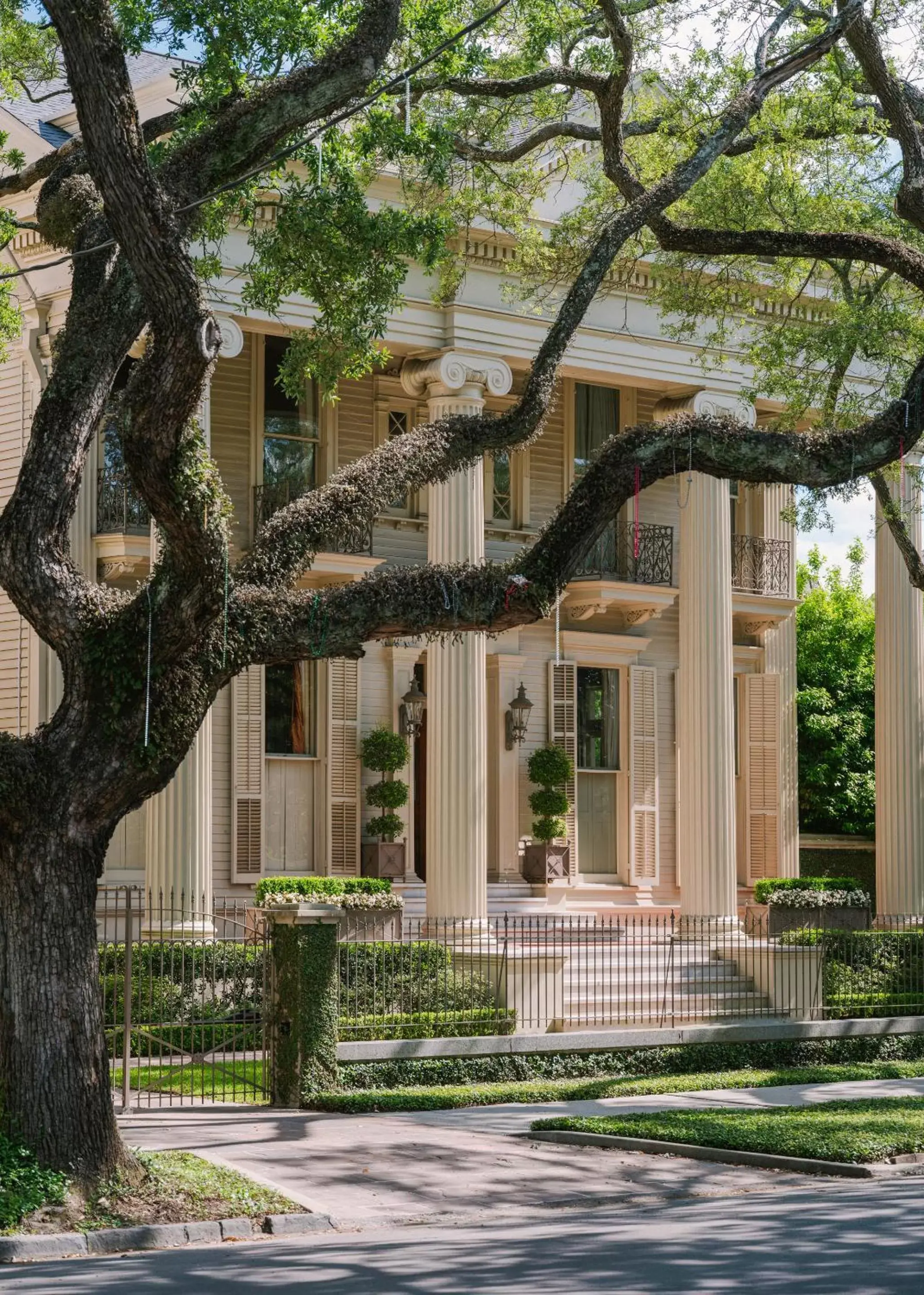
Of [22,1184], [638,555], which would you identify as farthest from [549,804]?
[22,1184]

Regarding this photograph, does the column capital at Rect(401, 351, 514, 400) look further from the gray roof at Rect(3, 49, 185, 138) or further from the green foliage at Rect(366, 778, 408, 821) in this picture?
the green foliage at Rect(366, 778, 408, 821)

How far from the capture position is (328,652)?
12078mm

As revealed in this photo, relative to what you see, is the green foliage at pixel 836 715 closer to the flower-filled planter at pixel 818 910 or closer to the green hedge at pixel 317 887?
the flower-filled planter at pixel 818 910

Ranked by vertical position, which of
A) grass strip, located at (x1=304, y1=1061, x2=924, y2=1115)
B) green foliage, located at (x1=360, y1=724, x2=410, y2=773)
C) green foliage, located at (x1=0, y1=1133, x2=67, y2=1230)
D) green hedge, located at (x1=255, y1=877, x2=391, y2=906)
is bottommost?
grass strip, located at (x1=304, y1=1061, x2=924, y2=1115)

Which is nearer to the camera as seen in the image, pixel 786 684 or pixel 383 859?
pixel 383 859

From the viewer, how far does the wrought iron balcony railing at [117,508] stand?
23109 mm

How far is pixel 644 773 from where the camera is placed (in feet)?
95.7

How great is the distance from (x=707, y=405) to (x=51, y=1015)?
17560 millimetres

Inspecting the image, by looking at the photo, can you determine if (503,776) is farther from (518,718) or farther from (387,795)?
(387,795)

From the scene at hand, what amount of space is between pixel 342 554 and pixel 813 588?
26426 mm

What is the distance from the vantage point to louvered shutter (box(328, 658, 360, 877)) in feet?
84.8

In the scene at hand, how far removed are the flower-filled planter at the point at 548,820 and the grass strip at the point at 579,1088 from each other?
6684mm

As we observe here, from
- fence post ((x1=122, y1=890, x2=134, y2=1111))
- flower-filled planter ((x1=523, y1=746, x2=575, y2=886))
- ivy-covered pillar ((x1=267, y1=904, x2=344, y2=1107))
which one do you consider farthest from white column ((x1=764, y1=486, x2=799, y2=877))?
fence post ((x1=122, y1=890, x2=134, y2=1111))

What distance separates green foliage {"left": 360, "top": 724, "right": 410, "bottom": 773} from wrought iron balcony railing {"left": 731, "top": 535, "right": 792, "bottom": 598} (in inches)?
246
